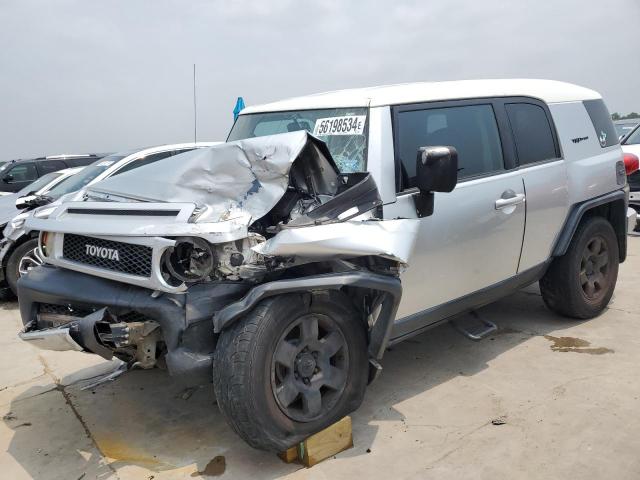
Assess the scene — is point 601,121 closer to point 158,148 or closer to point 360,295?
point 360,295

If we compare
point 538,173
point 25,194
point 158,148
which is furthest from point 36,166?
point 538,173

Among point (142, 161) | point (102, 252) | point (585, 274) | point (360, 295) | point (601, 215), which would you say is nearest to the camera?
point (102, 252)

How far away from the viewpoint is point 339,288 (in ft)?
9.65

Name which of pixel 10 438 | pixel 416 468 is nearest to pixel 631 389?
pixel 416 468

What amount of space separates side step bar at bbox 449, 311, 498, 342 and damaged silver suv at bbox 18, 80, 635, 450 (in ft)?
0.76

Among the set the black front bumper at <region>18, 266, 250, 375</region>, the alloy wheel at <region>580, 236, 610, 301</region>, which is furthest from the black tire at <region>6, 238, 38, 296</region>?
the alloy wheel at <region>580, 236, 610, 301</region>

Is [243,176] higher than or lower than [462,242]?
higher

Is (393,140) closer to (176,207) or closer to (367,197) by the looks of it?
(367,197)

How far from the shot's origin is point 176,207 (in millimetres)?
2836

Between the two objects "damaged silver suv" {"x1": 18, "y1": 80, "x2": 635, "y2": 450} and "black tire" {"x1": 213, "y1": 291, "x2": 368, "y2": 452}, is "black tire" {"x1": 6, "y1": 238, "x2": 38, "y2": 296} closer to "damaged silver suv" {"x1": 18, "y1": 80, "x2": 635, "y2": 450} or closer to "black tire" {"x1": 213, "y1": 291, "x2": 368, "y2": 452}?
"damaged silver suv" {"x1": 18, "y1": 80, "x2": 635, "y2": 450}

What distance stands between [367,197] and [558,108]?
236 cm

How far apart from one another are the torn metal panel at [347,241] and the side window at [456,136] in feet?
1.33

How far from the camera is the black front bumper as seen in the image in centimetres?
272

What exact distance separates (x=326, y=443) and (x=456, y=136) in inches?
81.7
